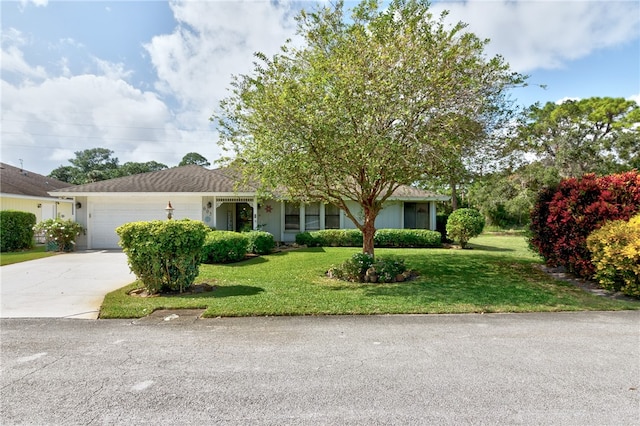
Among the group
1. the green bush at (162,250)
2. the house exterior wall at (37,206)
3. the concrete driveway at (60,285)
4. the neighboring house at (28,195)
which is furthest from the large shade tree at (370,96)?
the neighboring house at (28,195)

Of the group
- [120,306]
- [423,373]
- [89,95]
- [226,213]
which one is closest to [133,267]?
[120,306]

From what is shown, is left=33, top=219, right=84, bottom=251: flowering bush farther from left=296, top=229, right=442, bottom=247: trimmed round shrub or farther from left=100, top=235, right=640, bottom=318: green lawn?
left=296, top=229, right=442, bottom=247: trimmed round shrub

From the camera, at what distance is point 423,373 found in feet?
11.6

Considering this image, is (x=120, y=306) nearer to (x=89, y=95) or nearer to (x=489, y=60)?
(x=489, y=60)

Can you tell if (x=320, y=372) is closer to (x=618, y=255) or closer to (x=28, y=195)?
(x=618, y=255)

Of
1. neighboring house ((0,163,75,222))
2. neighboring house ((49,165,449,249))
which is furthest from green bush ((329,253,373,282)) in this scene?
neighboring house ((0,163,75,222))

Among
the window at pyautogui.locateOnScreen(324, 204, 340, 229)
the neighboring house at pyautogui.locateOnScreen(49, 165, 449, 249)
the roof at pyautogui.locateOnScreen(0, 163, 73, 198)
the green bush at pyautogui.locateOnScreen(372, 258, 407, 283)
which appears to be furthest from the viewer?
the roof at pyautogui.locateOnScreen(0, 163, 73, 198)

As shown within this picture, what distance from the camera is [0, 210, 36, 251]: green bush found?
14.7 metres

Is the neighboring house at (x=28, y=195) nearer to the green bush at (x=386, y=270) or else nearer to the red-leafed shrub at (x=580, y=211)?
the green bush at (x=386, y=270)

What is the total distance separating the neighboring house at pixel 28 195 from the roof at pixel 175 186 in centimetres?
236

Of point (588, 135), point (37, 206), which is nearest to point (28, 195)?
→ point (37, 206)

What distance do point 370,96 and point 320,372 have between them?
533 centimetres

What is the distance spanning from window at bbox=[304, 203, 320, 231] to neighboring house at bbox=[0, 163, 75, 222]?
11.3 metres

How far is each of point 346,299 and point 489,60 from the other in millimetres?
6283
